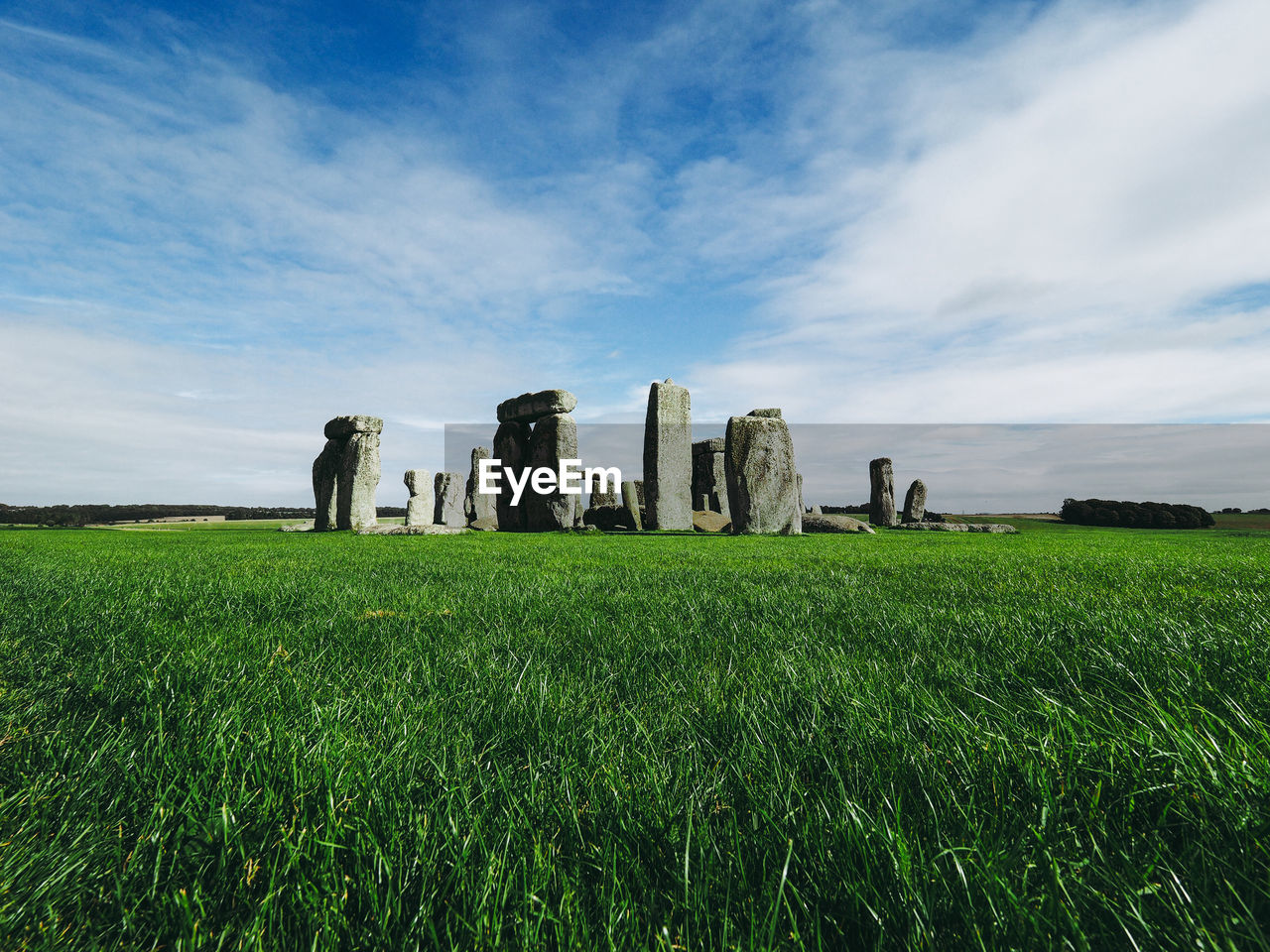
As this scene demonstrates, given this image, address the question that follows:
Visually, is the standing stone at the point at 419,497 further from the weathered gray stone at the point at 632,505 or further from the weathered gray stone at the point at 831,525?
the weathered gray stone at the point at 831,525

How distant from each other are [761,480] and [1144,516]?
1998 centimetres

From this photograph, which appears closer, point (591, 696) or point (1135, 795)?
point (1135, 795)

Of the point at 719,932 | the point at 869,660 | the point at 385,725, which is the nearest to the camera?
the point at 719,932

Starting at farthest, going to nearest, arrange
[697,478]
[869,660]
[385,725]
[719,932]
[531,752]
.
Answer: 1. [697,478]
2. [869,660]
3. [385,725]
4. [531,752]
5. [719,932]

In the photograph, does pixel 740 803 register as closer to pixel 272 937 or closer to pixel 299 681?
pixel 272 937

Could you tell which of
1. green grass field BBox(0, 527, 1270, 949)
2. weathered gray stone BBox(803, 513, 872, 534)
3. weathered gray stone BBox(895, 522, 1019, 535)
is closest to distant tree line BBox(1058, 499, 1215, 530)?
weathered gray stone BBox(895, 522, 1019, 535)

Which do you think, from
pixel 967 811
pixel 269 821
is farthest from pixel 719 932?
pixel 269 821

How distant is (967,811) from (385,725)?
1351 millimetres

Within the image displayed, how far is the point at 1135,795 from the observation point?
1160 millimetres

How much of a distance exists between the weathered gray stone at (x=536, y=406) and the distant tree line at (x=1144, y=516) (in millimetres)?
21757

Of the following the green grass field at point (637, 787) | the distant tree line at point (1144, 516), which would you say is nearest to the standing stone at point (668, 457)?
the green grass field at point (637, 787)

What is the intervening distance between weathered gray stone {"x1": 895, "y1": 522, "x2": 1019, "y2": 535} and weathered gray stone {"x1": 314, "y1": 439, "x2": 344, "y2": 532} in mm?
17884

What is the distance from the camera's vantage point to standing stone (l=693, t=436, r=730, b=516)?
934 inches

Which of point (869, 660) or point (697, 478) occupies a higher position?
point (697, 478)
